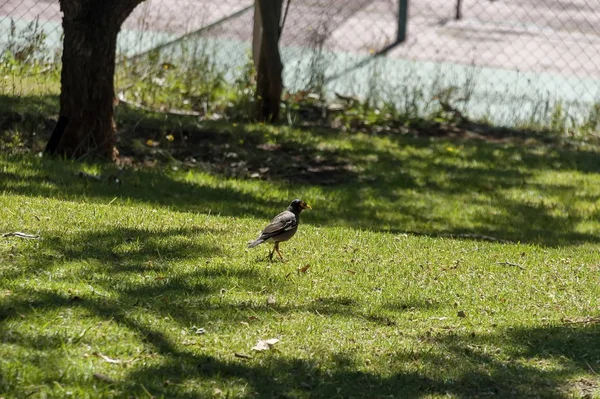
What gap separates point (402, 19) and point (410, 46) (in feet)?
1.51

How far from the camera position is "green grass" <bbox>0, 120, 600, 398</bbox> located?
17.4 ft

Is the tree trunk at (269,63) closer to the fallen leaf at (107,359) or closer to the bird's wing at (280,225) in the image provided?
the bird's wing at (280,225)

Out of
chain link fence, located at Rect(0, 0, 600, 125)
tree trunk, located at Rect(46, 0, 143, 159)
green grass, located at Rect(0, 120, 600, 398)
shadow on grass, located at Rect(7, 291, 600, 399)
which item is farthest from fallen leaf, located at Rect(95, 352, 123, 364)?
chain link fence, located at Rect(0, 0, 600, 125)

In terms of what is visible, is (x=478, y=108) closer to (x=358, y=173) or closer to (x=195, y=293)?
(x=358, y=173)

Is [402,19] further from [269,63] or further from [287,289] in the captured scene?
[287,289]

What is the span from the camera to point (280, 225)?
284 inches

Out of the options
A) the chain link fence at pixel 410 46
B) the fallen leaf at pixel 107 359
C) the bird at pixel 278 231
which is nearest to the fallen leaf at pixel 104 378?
the fallen leaf at pixel 107 359

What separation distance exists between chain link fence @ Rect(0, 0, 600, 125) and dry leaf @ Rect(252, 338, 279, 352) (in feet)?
24.8

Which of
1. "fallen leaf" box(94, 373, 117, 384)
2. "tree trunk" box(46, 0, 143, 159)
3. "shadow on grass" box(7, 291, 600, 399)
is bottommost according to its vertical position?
"shadow on grass" box(7, 291, 600, 399)

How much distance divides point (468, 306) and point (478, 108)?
8232 mm

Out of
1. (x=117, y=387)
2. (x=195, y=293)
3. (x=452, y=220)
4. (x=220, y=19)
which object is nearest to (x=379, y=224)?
(x=452, y=220)

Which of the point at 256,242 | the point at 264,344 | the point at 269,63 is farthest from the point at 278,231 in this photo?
the point at 269,63

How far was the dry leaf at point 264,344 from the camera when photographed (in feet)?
18.4

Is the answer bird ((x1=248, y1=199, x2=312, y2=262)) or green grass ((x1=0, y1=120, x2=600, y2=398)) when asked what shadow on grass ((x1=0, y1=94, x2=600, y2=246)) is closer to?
green grass ((x1=0, y1=120, x2=600, y2=398))
